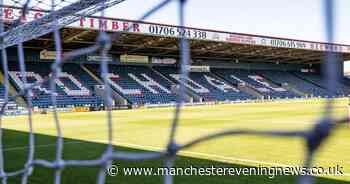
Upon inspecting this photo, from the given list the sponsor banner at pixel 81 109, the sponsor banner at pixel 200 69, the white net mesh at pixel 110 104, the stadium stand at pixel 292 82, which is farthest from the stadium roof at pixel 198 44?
the white net mesh at pixel 110 104

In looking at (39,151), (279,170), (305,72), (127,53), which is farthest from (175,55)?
(279,170)

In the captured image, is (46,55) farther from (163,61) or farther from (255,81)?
(255,81)

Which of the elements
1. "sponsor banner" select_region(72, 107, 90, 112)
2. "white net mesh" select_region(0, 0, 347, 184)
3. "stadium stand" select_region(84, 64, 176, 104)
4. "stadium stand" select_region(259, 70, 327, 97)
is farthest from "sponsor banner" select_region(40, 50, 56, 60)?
"white net mesh" select_region(0, 0, 347, 184)

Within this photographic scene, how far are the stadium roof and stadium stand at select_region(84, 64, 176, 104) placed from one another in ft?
4.42

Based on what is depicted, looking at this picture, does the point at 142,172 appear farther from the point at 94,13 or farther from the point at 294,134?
the point at 294,134

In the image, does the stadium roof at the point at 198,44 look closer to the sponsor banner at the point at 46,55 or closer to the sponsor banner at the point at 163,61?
the sponsor banner at the point at 46,55

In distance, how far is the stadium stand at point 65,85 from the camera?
2547 cm

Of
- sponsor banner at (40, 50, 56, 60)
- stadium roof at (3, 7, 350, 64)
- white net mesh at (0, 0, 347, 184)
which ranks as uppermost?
stadium roof at (3, 7, 350, 64)

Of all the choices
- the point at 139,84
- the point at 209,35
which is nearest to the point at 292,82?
the point at 209,35

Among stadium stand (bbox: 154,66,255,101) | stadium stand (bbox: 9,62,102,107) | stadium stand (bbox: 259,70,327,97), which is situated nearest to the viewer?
stadium stand (bbox: 9,62,102,107)

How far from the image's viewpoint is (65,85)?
27938 mm

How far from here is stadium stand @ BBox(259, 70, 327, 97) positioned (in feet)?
132

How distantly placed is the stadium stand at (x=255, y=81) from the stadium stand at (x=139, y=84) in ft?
22.8

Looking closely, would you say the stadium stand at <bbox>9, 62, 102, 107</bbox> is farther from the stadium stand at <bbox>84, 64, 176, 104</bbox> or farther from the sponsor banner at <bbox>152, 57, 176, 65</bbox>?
the sponsor banner at <bbox>152, 57, 176, 65</bbox>
